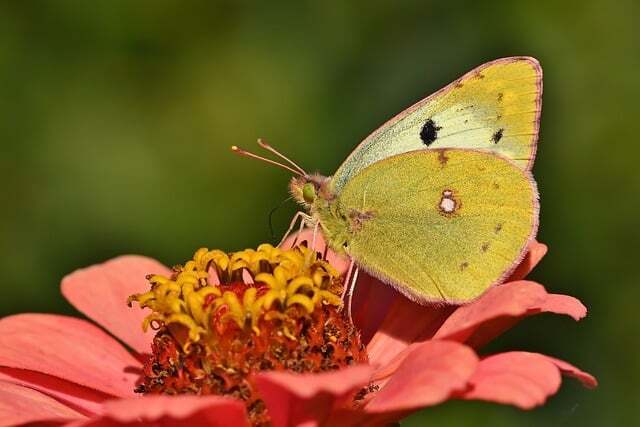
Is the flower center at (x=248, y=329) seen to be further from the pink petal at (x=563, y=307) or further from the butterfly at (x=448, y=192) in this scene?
the pink petal at (x=563, y=307)

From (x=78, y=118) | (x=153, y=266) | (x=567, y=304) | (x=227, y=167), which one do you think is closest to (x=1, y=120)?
(x=78, y=118)

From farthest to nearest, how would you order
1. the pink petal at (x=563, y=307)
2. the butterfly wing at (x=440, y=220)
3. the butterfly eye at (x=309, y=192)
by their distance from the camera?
the butterfly eye at (x=309, y=192) < the butterfly wing at (x=440, y=220) < the pink petal at (x=563, y=307)

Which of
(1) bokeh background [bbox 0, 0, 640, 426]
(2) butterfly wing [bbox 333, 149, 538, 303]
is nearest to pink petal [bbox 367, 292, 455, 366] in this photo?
(2) butterfly wing [bbox 333, 149, 538, 303]

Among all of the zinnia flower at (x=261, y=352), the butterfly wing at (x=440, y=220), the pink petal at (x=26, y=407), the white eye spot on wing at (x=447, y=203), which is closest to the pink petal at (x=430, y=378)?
the zinnia flower at (x=261, y=352)

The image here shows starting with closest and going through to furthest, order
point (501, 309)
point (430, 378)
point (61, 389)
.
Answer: point (430, 378) < point (501, 309) < point (61, 389)

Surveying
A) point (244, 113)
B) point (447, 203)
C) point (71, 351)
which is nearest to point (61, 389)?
point (71, 351)

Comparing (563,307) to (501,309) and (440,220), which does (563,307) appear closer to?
(501,309)
